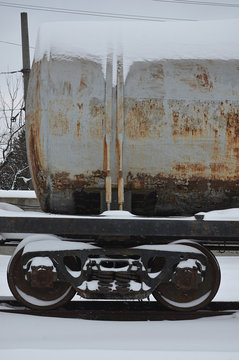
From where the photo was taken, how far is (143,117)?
Answer: 4074mm

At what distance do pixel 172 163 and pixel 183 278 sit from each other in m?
1.19

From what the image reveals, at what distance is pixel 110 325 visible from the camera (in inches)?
147

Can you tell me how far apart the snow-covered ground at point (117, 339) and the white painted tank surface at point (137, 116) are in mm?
1248

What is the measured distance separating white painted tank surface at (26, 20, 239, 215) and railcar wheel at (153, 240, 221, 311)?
0.75 m

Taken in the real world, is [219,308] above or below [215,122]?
below

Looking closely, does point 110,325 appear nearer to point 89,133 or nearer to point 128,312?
point 128,312

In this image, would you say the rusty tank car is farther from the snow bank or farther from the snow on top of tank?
the snow bank

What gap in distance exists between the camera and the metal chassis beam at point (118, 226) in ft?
12.5

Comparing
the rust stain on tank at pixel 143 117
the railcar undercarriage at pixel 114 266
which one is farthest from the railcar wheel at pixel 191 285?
the rust stain on tank at pixel 143 117

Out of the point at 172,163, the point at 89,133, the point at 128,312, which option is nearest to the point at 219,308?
the point at 128,312

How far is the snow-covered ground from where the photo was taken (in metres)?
3.02

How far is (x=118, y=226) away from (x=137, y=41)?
6.60 feet

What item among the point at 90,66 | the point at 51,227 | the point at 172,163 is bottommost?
the point at 51,227

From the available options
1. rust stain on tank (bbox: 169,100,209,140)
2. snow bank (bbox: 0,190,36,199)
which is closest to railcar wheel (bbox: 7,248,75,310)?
rust stain on tank (bbox: 169,100,209,140)
